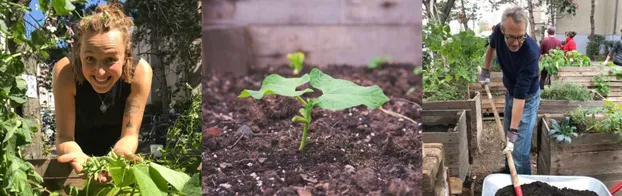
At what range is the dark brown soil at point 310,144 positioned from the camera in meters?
1.55

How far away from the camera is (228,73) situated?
1.53 meters

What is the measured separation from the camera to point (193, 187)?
1843mm

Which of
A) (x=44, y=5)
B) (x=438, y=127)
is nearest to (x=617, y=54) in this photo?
(x=438, y=127)

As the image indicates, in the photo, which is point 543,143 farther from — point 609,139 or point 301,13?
point 301,13

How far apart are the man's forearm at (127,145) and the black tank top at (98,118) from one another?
0.09ft

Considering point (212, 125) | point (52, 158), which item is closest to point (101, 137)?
point (52, 158)

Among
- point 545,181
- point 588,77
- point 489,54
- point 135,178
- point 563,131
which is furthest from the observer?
point 588,77

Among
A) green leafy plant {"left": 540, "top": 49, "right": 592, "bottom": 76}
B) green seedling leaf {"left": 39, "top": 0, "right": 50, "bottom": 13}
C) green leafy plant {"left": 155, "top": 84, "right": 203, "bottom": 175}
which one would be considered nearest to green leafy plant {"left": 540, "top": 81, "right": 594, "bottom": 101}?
green leafy plant {"left": 540, "top": 49, "right": 592, "bottom": 76}

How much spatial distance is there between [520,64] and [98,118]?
252 cm

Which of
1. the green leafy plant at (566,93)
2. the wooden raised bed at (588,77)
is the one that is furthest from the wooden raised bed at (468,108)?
the wooden raised bed at (588,77)

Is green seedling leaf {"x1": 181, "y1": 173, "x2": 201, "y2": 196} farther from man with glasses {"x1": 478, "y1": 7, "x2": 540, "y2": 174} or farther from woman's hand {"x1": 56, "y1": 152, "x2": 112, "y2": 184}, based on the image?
man with glasses {"x1": 478, "y1": 7, "x2": 540, "y2": 174}

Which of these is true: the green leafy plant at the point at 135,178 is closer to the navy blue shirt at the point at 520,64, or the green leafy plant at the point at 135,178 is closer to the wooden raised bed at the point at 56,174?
the wooden raised bed at the point at 56,174

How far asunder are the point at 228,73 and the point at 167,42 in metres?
0.67

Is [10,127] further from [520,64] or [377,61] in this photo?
[520,64]
